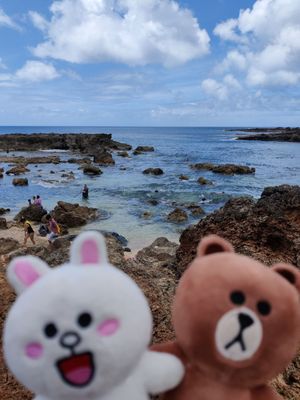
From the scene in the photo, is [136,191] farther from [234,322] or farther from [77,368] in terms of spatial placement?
[77,368]

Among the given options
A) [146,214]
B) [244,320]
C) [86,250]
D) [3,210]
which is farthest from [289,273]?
[3,210]

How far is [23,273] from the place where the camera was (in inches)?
71.7

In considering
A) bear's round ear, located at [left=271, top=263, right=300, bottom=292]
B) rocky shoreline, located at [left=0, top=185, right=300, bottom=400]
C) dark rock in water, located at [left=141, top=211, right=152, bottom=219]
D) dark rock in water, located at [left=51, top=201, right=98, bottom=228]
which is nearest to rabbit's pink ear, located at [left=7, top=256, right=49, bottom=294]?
bear's round ear, located at [left=271, top=263, right=300, bottom=292]

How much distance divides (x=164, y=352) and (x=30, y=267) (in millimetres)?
793

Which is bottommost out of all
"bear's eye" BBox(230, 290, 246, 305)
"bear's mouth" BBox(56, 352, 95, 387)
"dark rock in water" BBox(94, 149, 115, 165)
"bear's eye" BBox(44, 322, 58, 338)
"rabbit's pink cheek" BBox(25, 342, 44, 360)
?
"dark rock in water" BBox(94, 149, 115, 165)

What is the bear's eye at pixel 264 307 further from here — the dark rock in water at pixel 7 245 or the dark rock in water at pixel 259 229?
the dark rock in water at pixel 7 245

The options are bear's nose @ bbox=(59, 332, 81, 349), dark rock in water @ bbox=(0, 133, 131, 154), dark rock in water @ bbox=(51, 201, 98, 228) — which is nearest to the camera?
bear's nose @ bbox=(59, 332, 81, 349)

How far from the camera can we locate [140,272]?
3.96 metres

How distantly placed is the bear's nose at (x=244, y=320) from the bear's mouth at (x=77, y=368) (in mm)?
652

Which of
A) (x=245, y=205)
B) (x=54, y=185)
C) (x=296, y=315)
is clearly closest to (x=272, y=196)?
(x=245, y=205)

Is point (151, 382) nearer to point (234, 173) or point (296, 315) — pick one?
point (296, 315)

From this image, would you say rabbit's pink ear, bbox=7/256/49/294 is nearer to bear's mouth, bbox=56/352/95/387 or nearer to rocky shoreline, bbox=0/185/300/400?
bear's mouth, bbox=56/352/95/387

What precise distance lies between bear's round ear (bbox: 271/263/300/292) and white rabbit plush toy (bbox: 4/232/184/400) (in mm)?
687

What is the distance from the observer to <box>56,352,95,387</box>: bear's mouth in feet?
5.51
